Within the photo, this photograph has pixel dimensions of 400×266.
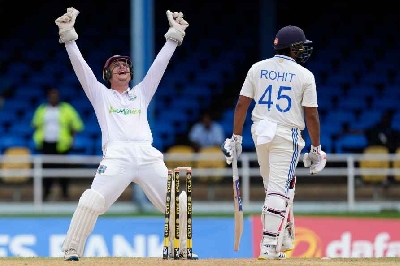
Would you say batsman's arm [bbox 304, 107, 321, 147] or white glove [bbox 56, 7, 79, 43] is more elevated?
white glove [bbox 56, 7, 79, 43]

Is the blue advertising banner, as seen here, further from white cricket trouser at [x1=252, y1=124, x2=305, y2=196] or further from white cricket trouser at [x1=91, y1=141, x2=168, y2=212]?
white cricket trouser at [x1=91, y1=141, x2=168, y2=212]

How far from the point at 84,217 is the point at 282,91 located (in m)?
1.94

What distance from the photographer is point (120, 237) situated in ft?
48.6

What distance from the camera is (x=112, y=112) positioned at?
9953 millimetres

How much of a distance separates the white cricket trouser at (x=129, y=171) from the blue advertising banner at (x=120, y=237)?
4767 millimetres

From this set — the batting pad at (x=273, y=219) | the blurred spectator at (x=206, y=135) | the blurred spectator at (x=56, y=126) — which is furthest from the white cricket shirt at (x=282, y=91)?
the blurred spectator at (x=206, y=135)

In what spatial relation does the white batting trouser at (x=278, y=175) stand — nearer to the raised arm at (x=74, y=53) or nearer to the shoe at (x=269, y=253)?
the shoe at (x=269, y=253)

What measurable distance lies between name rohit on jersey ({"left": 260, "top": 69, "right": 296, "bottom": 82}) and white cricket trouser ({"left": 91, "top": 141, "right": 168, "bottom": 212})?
112cm

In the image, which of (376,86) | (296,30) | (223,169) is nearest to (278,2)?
(376,86)

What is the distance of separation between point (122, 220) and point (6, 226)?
4.67 ft

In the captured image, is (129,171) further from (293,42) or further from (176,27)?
(293,42)

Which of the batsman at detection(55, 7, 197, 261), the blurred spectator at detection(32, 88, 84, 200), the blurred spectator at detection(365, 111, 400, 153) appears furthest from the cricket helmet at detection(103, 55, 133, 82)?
the blurred spectator at detection(365, 111, 400, 153)

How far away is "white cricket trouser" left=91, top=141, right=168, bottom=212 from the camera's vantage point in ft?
31.9

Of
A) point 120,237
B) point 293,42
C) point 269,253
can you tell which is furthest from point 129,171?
point 120,237
